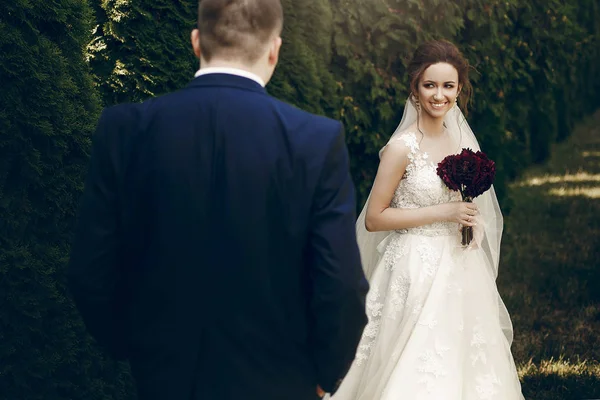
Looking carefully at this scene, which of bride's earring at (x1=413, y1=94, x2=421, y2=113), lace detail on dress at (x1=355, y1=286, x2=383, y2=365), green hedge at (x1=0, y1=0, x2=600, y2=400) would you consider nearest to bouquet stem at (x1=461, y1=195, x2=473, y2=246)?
lace detail on dress at (x1=355, y1=286, x2=383, y2=365)

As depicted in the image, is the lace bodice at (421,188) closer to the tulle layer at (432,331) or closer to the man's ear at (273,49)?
the tulle layer at (432,331)

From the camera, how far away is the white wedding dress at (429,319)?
3725mm

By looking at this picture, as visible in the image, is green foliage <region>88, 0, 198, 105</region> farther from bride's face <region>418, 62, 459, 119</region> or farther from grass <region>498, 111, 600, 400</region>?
grass <region>498, 111, 600, 400</region>

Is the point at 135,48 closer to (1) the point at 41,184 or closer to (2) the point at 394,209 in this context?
(1) the point at 41,184

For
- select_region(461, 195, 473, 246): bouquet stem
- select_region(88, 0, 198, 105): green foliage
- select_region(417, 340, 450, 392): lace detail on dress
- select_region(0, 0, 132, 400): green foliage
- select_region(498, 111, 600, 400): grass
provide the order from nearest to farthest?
select_region(417, 340, 450, 392): lace detail on dress < select_region(0, 0, 132, 400): green foliage < select_region(461, 195, 473, 246): bouquet stem < select_region(88, 0, 198, 105): green foliage < select_region(498, 111, 600, 400): grass

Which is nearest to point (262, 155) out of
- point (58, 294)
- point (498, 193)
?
point (58, 294)

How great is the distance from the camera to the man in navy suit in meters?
2.10

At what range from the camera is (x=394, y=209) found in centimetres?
393

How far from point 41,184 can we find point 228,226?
6.88ft

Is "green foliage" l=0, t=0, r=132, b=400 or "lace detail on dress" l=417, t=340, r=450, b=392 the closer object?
"lace detail on dress" l=417, t=340, r=450, b=392

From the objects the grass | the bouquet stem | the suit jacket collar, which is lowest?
the grass

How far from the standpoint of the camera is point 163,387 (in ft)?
7.21

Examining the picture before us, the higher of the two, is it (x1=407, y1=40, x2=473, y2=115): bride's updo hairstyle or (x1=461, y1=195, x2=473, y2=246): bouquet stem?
(x1=407, y1=40, x2=473, y2=115): bride's updo hairstyle

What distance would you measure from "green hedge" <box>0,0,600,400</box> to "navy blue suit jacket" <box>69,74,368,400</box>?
5.95ft
